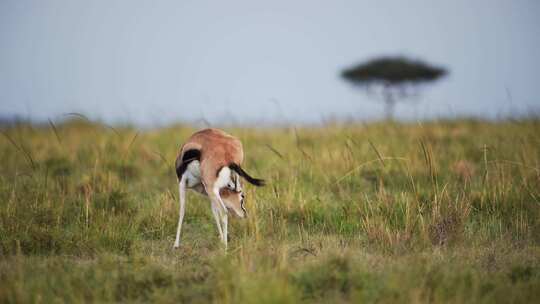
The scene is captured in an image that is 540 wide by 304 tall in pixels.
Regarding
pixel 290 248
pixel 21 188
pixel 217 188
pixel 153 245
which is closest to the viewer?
pixel 217 188

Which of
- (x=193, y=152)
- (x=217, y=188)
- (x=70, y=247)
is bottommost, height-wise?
(x=70, y=247)

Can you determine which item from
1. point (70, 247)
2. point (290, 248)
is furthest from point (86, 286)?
point (290, 248)

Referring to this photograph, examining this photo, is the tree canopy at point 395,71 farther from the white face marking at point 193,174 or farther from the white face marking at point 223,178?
the white face marking at point 223,178

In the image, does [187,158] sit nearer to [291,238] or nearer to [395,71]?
[291,238]

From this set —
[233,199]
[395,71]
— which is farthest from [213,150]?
[395,71]

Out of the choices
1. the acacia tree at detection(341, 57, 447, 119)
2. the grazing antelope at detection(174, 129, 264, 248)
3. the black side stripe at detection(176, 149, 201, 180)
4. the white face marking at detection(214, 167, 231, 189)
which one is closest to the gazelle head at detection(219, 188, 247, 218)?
the grazing antelope at detection(174, 129, 264, 248)

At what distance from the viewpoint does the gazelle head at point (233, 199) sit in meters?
4.71

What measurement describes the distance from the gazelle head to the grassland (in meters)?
0.19

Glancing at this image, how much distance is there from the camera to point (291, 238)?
211 inches

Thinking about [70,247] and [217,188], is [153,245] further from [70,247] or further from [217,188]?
[217,188]

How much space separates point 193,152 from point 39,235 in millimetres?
1598

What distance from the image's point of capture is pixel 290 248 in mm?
4879

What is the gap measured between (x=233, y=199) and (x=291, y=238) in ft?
3.08

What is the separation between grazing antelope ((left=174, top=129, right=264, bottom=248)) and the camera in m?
4.59
